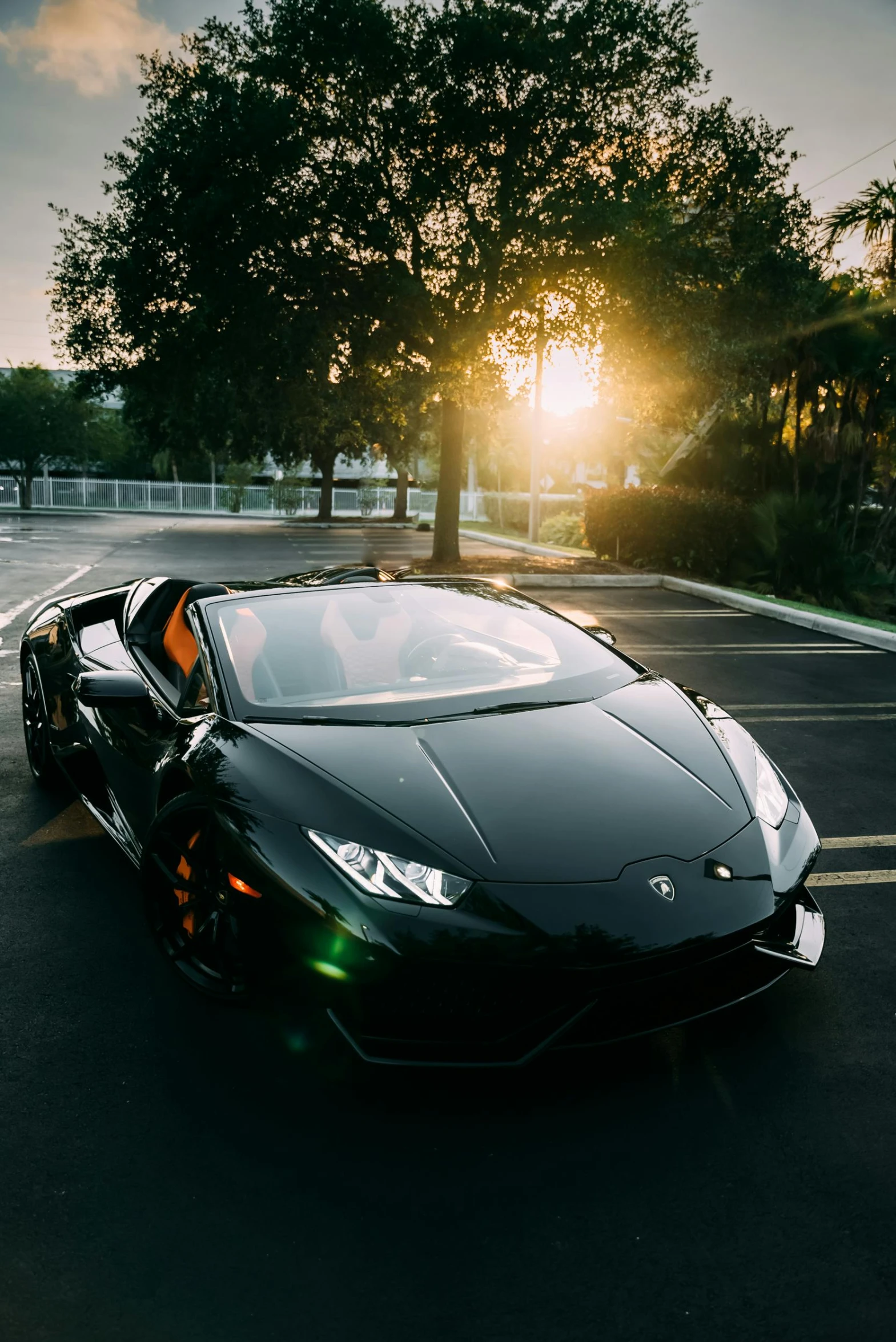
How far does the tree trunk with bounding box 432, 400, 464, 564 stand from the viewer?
19.6m

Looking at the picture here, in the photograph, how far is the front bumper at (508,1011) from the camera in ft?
8.13

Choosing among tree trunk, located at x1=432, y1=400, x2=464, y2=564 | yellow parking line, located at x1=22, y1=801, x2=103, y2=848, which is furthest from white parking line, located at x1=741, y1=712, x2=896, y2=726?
tree trunk, located at x1=432, y1=400, x2=464, y2=564

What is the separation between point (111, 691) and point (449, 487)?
16852 millimetres

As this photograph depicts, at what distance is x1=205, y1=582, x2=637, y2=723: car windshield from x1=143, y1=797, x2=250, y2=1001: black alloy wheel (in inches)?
17.8

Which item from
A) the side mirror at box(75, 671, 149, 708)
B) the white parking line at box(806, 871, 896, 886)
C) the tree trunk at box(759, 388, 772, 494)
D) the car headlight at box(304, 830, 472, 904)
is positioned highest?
the tree trunk at box(759, 388, 772, 494)

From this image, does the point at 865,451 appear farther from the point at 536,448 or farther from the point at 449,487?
the point at 536,448

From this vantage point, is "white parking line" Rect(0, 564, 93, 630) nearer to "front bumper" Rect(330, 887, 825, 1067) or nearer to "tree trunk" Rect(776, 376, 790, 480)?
"front bumper" Rect(330, 887, 825, 1067)

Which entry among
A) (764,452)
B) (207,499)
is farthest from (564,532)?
(207,499)

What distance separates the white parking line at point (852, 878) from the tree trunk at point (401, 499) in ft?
134

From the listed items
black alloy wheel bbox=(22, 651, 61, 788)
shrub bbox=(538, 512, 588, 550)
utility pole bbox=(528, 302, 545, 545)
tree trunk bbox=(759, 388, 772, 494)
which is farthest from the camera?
shrub bbox=(538, 512, 588, 550)

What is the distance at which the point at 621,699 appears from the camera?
3.84 m

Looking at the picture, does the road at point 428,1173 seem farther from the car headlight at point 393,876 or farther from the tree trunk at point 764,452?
the tree trunk at point 764,452

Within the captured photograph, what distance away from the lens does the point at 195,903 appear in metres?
3.24

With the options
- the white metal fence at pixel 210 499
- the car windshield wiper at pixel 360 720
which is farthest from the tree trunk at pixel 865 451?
the white metal fence at pixel 210 499
